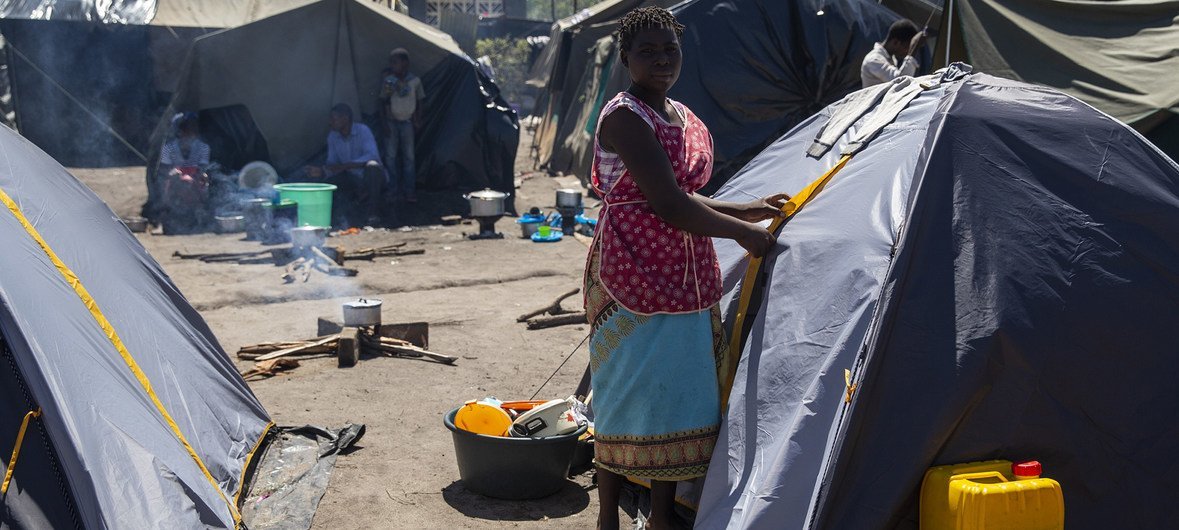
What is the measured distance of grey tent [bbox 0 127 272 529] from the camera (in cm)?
291

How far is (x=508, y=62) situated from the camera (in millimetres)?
31281

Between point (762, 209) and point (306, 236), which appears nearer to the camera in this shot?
point (762, 209)

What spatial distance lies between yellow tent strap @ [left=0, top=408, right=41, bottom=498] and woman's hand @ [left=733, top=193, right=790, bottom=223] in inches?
83.1

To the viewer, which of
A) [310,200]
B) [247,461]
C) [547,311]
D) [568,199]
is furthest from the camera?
[568,199]

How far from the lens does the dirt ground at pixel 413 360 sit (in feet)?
13.2

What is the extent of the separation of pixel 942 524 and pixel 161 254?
8148mm

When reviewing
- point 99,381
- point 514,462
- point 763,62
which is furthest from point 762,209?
point 763,62

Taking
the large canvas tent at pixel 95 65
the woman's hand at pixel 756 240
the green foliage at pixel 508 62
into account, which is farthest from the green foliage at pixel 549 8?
the woman's hand at pixel 756 240

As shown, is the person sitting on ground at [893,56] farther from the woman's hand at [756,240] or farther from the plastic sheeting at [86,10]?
the plastic sheeting at [86,10]

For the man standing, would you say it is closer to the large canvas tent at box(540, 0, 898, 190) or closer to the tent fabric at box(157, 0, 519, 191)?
the tent fabric at box(157, 0, 519, 191)

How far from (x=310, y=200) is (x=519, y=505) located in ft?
21.3

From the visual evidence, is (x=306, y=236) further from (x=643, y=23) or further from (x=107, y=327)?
(x=643, y=23)

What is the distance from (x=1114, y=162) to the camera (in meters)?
3.12

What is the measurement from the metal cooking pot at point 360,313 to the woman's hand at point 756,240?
3298 millimetres
